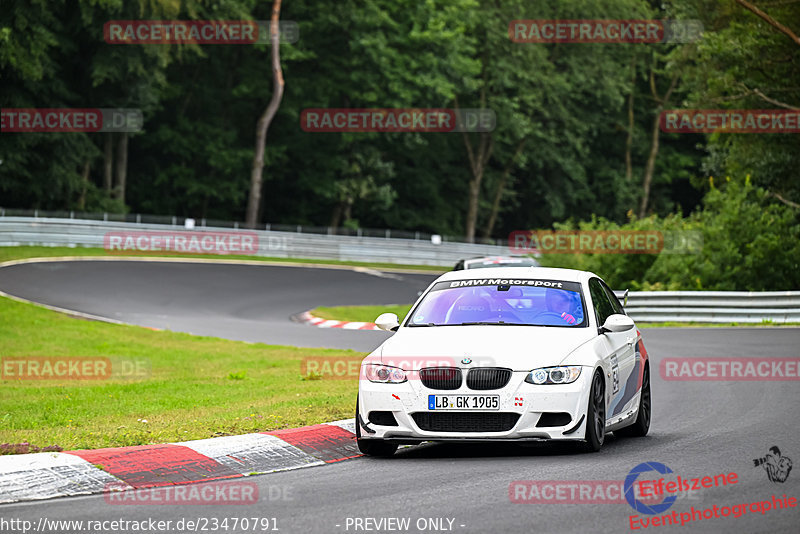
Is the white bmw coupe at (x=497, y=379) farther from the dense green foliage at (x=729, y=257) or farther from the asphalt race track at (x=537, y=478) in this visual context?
the dense green foliage at (x=729, y=257)

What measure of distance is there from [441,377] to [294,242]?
139 feet

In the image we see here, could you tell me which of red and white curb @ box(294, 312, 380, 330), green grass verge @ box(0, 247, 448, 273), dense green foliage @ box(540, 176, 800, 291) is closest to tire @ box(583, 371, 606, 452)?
red and white curb @ box(294, 312, 380, 330)

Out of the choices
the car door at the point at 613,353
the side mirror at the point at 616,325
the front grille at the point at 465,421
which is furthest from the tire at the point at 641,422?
the front grille at the point at 465,421

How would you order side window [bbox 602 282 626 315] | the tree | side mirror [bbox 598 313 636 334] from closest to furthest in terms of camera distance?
side mirror [bbox 598 313 636 334] → side window [bbox 602 282 626 315] → the tree

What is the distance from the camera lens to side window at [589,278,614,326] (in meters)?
10.8

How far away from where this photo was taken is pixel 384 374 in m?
9.63

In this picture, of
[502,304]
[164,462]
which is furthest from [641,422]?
[164,462]

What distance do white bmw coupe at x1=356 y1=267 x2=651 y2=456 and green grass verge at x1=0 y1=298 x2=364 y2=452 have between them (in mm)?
1291

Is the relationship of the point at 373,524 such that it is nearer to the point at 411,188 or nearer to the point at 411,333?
Answer: the point at 411,333

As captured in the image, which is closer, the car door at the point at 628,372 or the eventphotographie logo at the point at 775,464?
the eventphotographie logo at the point at 775,464

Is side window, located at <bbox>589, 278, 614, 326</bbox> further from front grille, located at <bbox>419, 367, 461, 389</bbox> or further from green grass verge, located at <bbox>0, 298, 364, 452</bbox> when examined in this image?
green grass verge, located at <bbox>0, 298, 364, 452</bbox>

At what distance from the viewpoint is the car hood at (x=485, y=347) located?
30.9 feet

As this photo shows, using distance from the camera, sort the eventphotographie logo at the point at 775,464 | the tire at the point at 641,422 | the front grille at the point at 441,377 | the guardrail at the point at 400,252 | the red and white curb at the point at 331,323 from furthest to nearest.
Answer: the guardrail at the point at 400,252
the red and white curb at the point at 331,323
the tire at the point at 641,422
the front grille at the point at 441,377
the eventphotographie logo at the point at 775,464

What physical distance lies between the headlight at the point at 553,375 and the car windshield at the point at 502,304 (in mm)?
980
